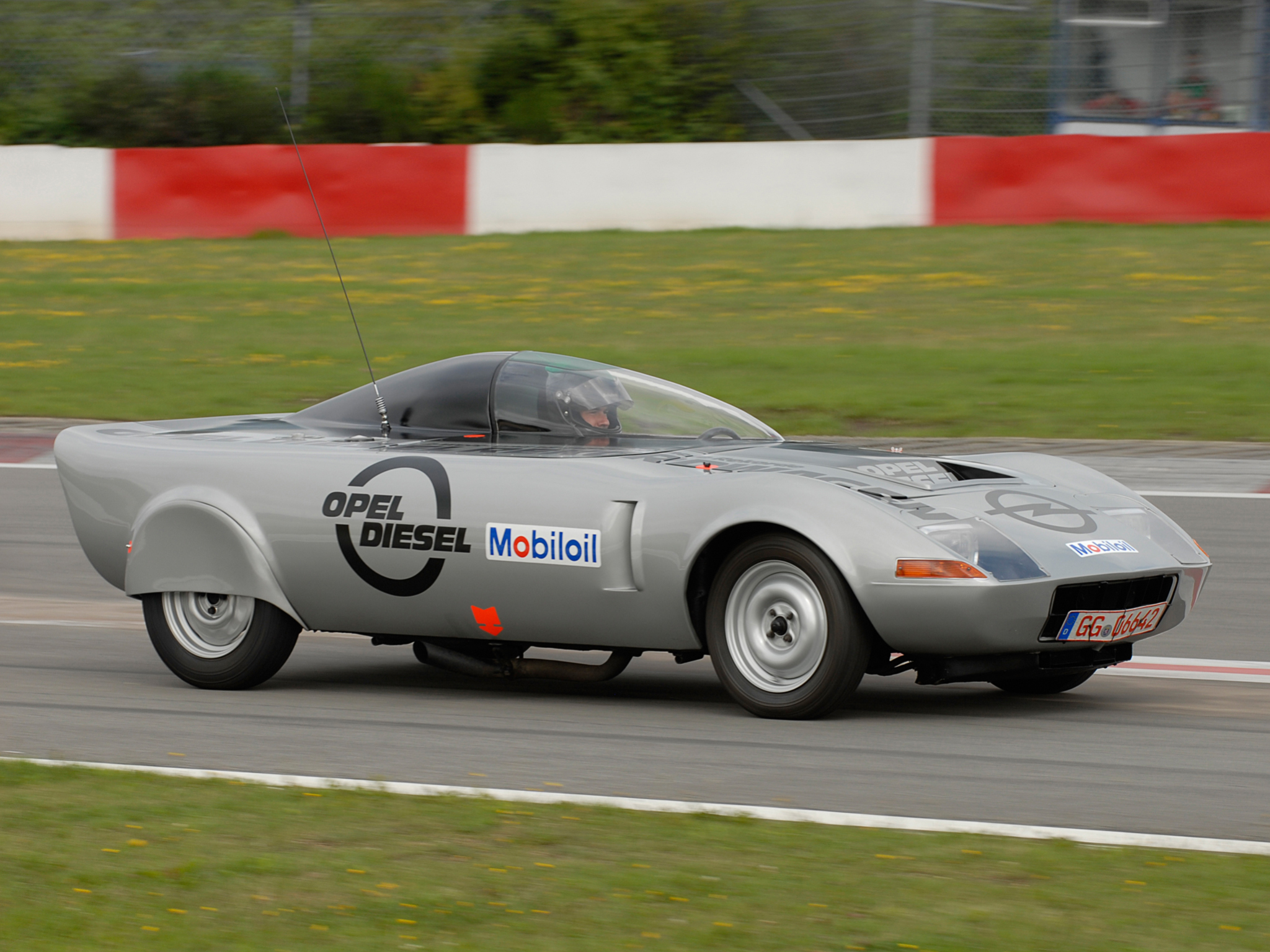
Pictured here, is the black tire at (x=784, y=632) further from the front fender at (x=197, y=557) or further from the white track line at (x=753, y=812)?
the front fender at (x=197, y=557)

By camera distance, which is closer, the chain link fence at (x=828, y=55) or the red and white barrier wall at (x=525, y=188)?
the red and white barrier wall at (x=525, y=188)

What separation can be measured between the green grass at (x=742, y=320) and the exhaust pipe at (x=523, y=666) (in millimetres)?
6143

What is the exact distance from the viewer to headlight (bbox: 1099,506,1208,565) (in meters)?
6.11

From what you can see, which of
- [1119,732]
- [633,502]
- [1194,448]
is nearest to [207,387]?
[1194,448]

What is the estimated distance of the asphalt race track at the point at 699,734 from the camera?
4.89 meters

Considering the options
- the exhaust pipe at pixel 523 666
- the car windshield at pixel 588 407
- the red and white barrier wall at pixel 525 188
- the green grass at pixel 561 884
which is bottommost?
the exhaust pipe at pixel 523 666

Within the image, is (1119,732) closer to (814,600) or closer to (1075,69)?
(814,600)

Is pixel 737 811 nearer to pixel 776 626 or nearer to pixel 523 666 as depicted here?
pixel 776 626

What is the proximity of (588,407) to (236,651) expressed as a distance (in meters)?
1.65

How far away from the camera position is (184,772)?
519 centimetres

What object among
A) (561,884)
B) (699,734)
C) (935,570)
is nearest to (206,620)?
(699,734)

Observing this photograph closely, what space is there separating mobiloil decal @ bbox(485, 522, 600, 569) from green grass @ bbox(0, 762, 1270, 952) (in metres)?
1.50

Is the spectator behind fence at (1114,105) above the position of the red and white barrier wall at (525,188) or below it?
above

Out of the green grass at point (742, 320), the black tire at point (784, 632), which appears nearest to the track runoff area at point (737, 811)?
the black tire at point (784, 632)
